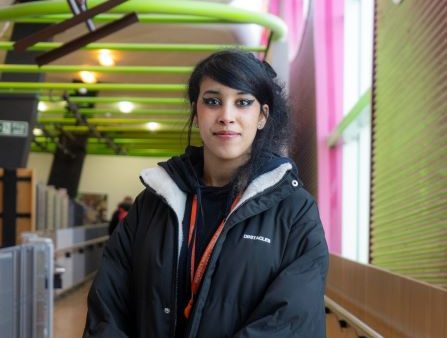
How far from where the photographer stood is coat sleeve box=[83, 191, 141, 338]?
6.27 ft

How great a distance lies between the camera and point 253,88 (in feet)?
6.48

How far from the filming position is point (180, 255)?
1904mm

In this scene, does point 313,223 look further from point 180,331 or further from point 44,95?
point 44,95

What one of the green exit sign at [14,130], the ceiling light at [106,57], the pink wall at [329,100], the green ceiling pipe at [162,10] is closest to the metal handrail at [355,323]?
the pink wall at [329,100]

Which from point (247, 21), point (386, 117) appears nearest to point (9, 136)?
point (247, 21)

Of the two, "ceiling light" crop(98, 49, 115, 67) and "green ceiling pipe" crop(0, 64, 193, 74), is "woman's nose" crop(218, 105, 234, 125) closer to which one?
"green ceiling pipe" crop(0, 64, 193, 74)

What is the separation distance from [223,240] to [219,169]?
25cm

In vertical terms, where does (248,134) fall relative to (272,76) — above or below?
below

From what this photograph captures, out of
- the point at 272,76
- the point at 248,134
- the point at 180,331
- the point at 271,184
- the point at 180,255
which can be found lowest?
the point at 180,331

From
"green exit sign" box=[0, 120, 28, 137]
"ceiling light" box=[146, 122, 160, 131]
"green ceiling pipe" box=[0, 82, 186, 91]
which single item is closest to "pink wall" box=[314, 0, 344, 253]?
"green ceiling pipe" box=[0, 82, 186, 91]

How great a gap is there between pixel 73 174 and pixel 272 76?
21228 mm

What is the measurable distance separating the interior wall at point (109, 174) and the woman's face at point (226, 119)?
77.3ft

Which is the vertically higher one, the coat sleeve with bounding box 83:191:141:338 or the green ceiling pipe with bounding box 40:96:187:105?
the green ceiling pipe with bounding box 40:96:187:105

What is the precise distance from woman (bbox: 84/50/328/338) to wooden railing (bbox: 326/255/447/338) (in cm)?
130
